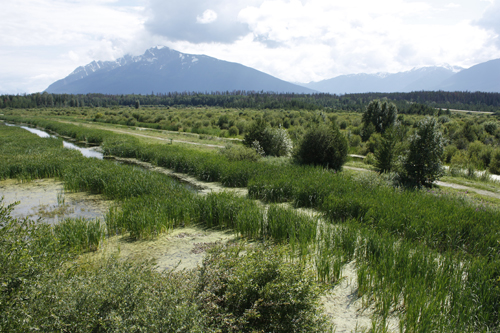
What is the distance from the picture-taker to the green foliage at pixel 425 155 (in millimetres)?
12398

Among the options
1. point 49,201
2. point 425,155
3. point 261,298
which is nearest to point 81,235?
point 261,298

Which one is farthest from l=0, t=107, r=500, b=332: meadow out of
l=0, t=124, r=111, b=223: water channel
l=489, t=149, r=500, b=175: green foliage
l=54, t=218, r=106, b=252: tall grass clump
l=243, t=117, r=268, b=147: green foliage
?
l=489, t=149, r=500, b=175: green foliage

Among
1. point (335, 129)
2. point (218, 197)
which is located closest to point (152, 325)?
point (218, 197)

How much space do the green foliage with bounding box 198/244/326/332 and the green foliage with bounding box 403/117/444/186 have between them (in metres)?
10.7

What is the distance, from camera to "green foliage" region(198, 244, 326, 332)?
12.1ft

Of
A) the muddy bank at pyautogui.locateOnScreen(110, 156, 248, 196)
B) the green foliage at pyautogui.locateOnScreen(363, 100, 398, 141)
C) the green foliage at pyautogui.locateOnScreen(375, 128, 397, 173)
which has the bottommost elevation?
the muddy bank at pyautogui.locateOnScreen(110, 156, 248, 196)

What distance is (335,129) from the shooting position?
1662 cm

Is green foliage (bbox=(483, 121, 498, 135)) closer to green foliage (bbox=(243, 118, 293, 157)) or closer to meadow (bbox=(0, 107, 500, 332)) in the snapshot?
green foliage (bbox=(243, 118, 293, 157))

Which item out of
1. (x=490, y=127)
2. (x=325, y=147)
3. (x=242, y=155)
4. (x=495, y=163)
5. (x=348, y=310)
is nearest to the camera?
(x=348, y=310)

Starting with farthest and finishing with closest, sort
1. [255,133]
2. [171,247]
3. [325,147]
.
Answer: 1. [255,133]
2. [325,147]
3. [171,247]

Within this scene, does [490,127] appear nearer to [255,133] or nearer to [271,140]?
[271,140]

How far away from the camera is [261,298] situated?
3.88m

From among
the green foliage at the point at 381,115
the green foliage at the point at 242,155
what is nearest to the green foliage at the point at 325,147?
the green foliage at the point at 242,155

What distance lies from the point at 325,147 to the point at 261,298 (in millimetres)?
13277
